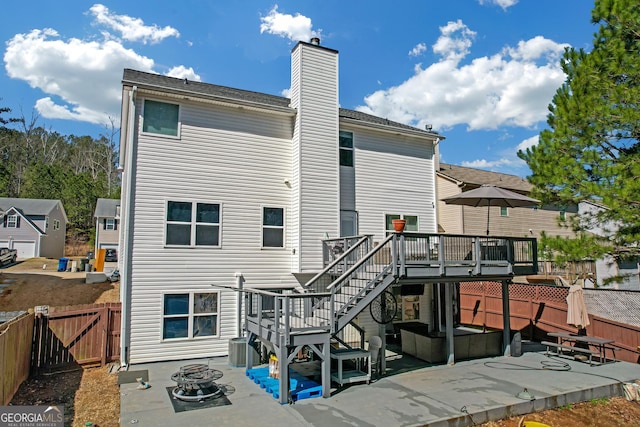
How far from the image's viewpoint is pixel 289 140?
12906mm

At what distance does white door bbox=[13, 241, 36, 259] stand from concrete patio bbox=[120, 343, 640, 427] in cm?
3456

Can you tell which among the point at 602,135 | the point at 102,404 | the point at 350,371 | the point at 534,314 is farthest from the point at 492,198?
the point at 102,404

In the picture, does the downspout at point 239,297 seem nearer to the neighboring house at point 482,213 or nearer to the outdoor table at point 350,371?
the outdoor table at point 350,371

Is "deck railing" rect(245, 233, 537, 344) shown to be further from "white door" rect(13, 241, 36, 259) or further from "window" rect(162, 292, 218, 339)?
"white door" rect(13, 241, 36, 259)

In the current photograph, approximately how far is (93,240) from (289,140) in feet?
123

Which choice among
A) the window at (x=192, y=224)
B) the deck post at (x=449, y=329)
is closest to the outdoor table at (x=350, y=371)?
the deck post at (x=449, y=329)

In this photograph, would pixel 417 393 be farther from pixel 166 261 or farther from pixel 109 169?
pixel 109 169

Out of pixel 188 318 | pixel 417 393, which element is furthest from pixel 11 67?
pixel 417 393

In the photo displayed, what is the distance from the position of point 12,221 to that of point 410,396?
135ft

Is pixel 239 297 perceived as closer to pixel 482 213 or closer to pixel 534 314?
pixel 534 314

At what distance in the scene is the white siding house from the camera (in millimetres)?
10719

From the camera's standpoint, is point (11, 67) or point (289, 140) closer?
point (289, 140)

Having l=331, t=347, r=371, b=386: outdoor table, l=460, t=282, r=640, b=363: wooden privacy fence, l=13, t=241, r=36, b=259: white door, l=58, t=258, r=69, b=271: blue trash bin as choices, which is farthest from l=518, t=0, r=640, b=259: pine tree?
l=13, t=241, r=36, b=259: white door

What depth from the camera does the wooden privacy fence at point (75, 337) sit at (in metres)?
9.53
